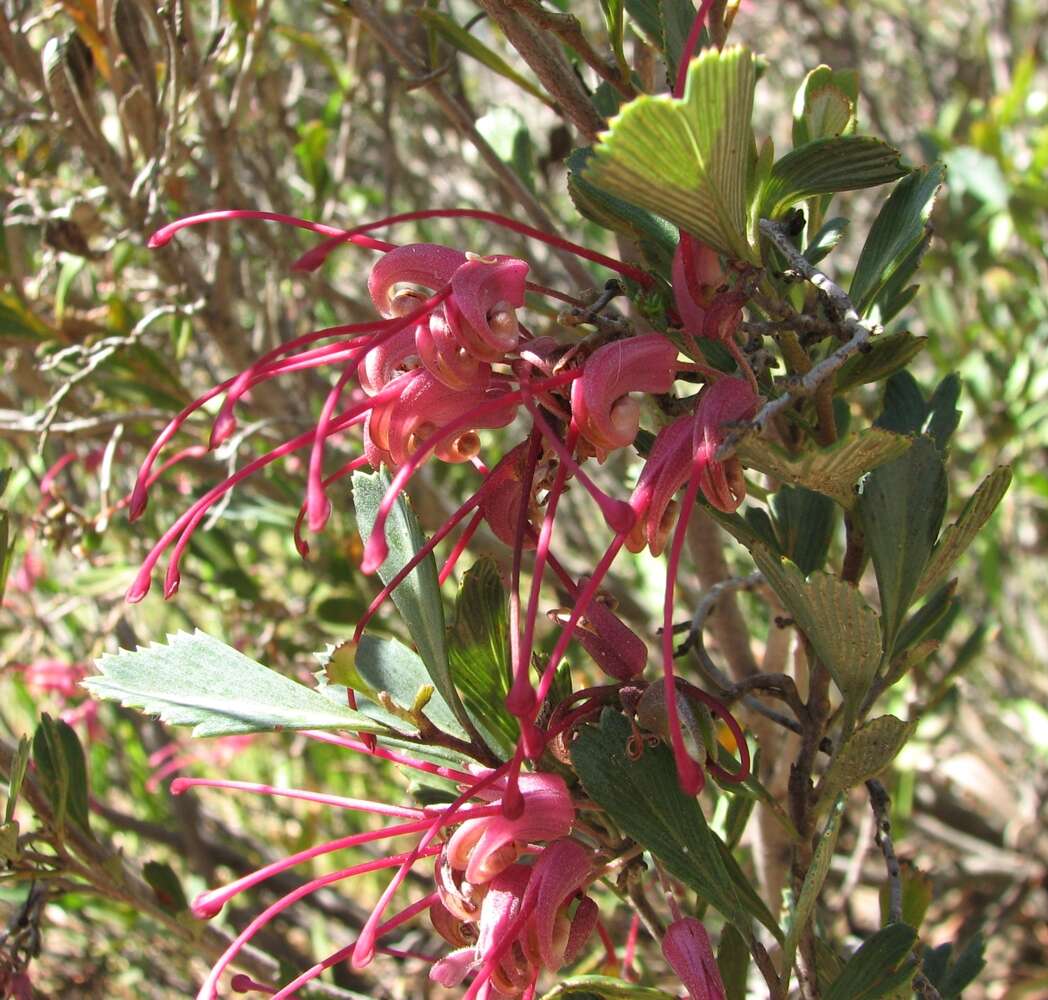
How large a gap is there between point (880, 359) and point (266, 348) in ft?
2.89

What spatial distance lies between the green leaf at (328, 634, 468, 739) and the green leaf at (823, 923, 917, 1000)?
204 millimetres

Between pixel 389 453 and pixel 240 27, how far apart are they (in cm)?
77

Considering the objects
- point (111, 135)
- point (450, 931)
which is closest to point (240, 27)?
point (111, 135)

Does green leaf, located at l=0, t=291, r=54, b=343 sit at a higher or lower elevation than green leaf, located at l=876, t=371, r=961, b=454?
higher

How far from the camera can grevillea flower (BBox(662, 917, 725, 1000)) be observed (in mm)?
500

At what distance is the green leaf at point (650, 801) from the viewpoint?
1.64ft

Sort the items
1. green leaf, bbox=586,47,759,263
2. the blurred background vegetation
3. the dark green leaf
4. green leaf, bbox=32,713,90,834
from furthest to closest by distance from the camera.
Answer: the blurred background vegetation, green leaf, bbox=32,713,90,834, the dark green leaf, green leaf, bbox=586,47,759,263

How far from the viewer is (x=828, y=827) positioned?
49cm

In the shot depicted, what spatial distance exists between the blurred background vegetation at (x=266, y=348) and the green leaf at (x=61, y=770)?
3 cm

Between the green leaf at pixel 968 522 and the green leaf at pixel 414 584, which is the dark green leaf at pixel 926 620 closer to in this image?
the green leaf at pixel 968 522

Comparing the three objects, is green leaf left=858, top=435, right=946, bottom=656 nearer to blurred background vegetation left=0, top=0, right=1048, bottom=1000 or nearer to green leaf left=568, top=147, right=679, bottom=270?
green leaf left=568, top=147, right=679, bottom=270

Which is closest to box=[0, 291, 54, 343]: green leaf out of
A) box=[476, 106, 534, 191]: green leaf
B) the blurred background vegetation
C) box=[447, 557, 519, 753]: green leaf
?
the blurred background vegetation

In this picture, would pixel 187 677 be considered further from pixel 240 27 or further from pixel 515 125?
pixel 240 27

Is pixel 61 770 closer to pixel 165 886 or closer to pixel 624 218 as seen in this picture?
pixel 165 886
